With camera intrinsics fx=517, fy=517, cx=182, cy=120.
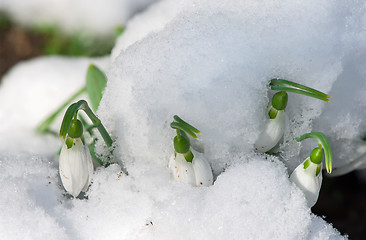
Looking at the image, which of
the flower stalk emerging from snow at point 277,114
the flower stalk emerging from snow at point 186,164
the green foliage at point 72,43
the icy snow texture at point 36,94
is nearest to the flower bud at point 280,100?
the flower stalk emerging from snow at point 277,114

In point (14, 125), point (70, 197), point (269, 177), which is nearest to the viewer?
point (269, 177)

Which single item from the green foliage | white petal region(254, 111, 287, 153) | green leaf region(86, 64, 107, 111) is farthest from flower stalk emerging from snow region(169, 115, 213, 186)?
the green foliage

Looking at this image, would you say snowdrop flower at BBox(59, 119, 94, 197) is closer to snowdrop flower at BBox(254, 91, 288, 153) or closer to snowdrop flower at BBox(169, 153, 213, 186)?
snowdrop flower at BBox(169, 153, 213, 186)

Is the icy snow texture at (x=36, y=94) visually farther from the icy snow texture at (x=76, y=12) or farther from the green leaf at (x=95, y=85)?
the green leaf at (x=95, y=85)

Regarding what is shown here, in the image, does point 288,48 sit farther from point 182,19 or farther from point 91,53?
point 91,53

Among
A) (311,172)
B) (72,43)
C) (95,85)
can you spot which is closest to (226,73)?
(311,172)

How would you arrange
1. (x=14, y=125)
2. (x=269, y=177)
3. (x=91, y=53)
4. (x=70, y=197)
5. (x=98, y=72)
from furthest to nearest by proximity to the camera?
(x=91, y=53) → (x=14, y=125) → (x=98, y=72) → (x=70, y=197) → (x=269, y=177)

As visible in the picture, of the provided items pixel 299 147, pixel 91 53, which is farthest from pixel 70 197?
pixel 91 53
